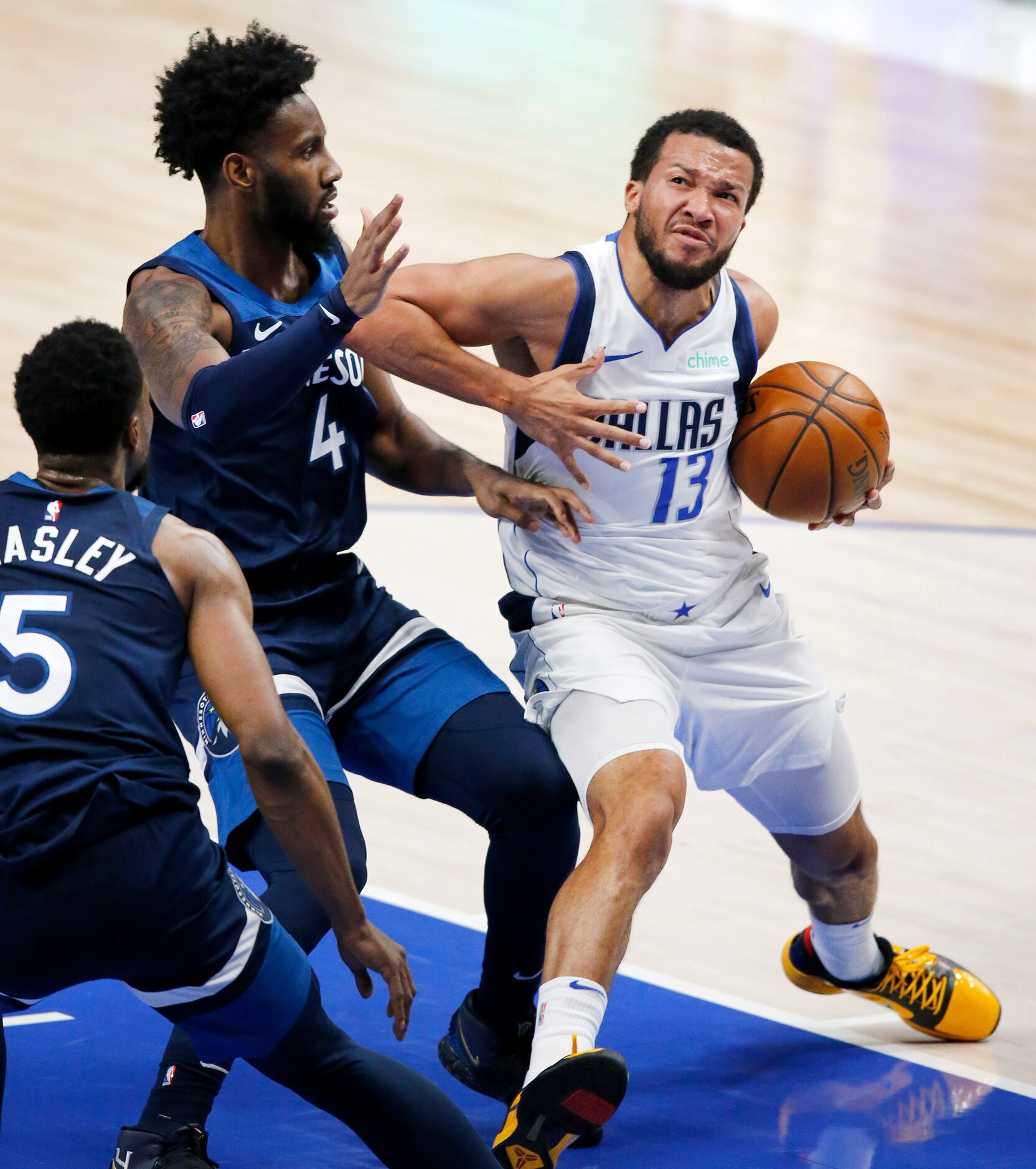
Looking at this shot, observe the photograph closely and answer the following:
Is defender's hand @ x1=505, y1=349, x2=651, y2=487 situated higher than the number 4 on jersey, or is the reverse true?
defender's hand @ x1=505, y1=349, x2=651, y2=487

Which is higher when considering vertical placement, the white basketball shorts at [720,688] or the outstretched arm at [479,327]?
the outstretched arm at [479,327]

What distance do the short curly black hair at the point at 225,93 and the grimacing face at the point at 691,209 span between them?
857 mm

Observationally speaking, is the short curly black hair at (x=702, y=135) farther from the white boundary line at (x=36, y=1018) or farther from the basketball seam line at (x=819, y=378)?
the white boundary line at (x=36, y=1018)

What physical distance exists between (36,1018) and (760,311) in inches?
96.0

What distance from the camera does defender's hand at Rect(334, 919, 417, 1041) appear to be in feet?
11.2

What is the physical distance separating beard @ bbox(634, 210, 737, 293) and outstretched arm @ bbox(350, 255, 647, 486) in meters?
0.19

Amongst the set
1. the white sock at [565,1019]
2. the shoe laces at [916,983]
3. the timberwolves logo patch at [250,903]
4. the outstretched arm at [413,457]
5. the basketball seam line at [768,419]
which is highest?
the basketball seam line at [768,419]

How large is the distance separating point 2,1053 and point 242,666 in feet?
2.66

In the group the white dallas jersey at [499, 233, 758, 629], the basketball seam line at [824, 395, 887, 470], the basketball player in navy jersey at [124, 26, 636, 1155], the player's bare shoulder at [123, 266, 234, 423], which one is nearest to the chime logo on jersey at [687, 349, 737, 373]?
the white dallas jersey at [499, 233, 758, 629]

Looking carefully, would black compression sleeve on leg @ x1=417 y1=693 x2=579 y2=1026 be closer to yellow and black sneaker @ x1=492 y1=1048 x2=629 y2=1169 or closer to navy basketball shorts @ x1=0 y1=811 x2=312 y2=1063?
yellow and black sneaker @ x1=492 y1=1048 x2=629 y2=1169

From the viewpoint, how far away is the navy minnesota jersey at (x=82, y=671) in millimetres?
3088

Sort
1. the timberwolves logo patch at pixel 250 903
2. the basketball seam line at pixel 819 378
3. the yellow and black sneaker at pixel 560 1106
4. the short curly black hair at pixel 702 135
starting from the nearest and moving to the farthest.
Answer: the timberwolves logo patch at pixel 250 903 → the yellow and black sneaker at pixel 560 1106 → the short curly black hair at pixel 702 135 → the basketball seam line at pixel 819 378

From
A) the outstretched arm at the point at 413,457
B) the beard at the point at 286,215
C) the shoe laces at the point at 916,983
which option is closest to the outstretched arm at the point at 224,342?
the beard at the point at 286,215

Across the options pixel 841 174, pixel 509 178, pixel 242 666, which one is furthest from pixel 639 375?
pixel 841 174
